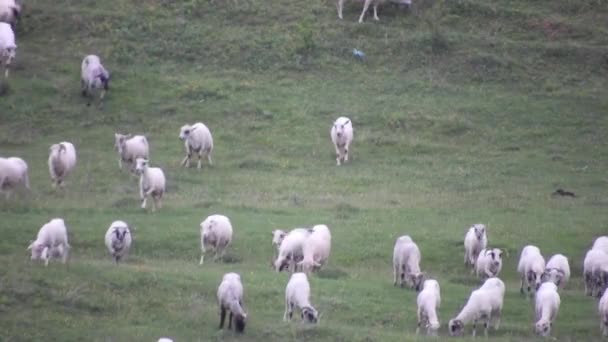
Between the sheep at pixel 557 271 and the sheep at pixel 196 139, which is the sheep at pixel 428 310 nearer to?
the sheep at pixel 557 271

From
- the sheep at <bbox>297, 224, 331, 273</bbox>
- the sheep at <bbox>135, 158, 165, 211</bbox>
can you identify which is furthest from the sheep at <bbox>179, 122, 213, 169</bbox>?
the sheep at <bbox>297, 224, 331, 273</bbox>

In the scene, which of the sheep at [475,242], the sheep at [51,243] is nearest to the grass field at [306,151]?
the sheep at [475,242]

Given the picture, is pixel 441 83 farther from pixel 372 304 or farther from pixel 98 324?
pixel 98 324

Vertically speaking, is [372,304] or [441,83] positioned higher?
[441,83]

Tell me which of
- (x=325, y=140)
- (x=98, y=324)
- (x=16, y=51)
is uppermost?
(x=16, y=51)

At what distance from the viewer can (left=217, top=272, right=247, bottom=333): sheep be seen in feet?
78.5

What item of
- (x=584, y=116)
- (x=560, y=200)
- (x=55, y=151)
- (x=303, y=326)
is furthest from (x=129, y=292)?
(x=584, y=116)

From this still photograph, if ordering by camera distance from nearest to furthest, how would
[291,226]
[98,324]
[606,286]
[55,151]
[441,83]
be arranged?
[98,324], [606,286], [291,226], [55,151], [441,83]

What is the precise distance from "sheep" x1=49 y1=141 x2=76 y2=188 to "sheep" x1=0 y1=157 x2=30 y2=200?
1827 millimetres

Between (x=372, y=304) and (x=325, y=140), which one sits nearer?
(x=372, y=304)

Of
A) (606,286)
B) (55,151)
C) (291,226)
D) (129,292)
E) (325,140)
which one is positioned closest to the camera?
(129,292)

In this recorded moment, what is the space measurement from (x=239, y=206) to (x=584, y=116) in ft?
55.3

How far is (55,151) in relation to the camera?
123ft

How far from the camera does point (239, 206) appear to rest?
36188 mm
